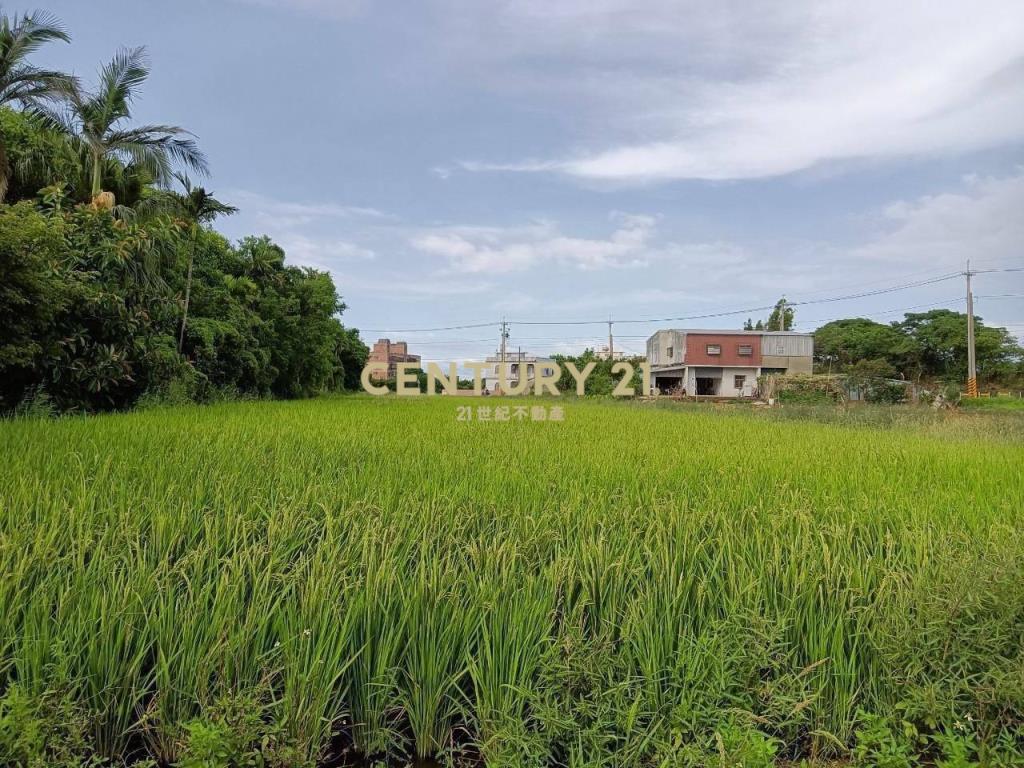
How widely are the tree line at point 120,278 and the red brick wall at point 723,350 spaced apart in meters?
19.0

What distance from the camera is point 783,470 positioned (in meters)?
4.60

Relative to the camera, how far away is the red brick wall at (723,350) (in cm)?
3062

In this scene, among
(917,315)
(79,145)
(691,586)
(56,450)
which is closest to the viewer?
(691,586)

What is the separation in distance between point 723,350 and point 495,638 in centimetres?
3127

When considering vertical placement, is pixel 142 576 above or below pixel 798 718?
above

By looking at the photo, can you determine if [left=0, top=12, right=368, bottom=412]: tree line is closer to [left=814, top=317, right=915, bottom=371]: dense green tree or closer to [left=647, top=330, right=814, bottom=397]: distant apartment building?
[left=647, top=330, right=814, bottom=397]: distant apartment building

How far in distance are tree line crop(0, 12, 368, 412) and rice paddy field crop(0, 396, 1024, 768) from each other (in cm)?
500

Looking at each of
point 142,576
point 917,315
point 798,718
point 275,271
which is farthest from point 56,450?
point 917,315

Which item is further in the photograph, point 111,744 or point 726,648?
point 726,648

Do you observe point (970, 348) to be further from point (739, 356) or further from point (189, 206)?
point (189, 206)

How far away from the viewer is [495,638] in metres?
1.77

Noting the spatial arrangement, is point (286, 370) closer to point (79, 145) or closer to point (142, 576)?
point (79, 145)

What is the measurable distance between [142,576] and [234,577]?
1.03ft

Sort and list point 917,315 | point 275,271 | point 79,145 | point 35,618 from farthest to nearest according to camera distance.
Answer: point 917,315 < point 275,271 < point 79,145 < point 35,618
